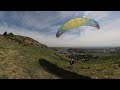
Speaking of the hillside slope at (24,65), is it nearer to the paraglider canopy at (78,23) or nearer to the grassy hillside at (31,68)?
the grassy hillside at (31,68)

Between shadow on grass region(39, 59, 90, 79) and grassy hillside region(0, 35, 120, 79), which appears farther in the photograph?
shadow on grass region(39, 59, 90, 79)

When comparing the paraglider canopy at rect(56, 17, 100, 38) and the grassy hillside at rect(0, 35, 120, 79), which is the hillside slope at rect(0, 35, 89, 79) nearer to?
the grassy hillside at rect(0, 35, 120, 79)

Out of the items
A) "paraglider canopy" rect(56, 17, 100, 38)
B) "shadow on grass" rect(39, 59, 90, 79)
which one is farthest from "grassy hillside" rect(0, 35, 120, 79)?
"paraglider canopy" rect(56, 17, 100, 38)

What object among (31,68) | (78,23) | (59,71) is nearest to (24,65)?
(31,68)

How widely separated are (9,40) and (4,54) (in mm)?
4884

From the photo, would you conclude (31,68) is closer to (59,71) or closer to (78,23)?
(59,71)

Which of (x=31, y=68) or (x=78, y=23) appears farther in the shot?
(x=31, y=68)

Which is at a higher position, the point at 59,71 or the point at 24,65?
the point at 24,65

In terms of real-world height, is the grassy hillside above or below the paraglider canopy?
below

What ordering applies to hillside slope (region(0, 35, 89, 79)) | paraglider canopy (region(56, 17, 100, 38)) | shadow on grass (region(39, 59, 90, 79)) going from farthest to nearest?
1. shadow on grass (region(39, 59, 90, 79))
2. hillside slope (region(0, 35, 89, 79))
3. paraglider canopy (region(56, 17, 100, 38))
